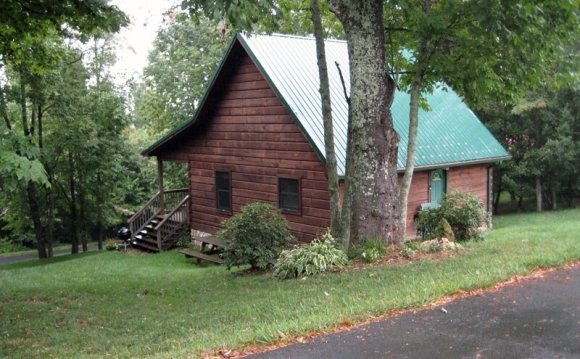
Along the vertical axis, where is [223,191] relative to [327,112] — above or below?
below

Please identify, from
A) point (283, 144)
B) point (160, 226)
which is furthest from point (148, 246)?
point (283, 144)

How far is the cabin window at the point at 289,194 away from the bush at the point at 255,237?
3.77m

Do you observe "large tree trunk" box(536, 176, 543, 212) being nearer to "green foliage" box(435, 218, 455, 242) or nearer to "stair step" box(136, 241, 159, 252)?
"green foliage" box(435, 218, 455, 242)

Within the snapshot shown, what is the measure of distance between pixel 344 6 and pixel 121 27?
4563 millimetres

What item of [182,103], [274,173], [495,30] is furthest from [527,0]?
[182,103]

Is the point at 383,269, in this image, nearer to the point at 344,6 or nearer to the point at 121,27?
the point at 344,6

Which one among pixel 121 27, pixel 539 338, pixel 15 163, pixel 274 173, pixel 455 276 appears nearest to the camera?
pixel 539 338

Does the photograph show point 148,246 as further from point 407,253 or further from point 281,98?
Answer: point 407,253

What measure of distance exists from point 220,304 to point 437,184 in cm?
1107

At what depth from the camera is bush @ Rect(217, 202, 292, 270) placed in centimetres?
1170

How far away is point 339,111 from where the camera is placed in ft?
52.7

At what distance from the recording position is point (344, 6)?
9.89 metres

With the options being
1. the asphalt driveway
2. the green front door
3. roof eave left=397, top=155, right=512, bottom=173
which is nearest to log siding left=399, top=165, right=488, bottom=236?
the green front door

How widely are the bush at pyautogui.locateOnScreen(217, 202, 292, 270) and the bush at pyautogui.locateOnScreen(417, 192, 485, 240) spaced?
3.29 m
